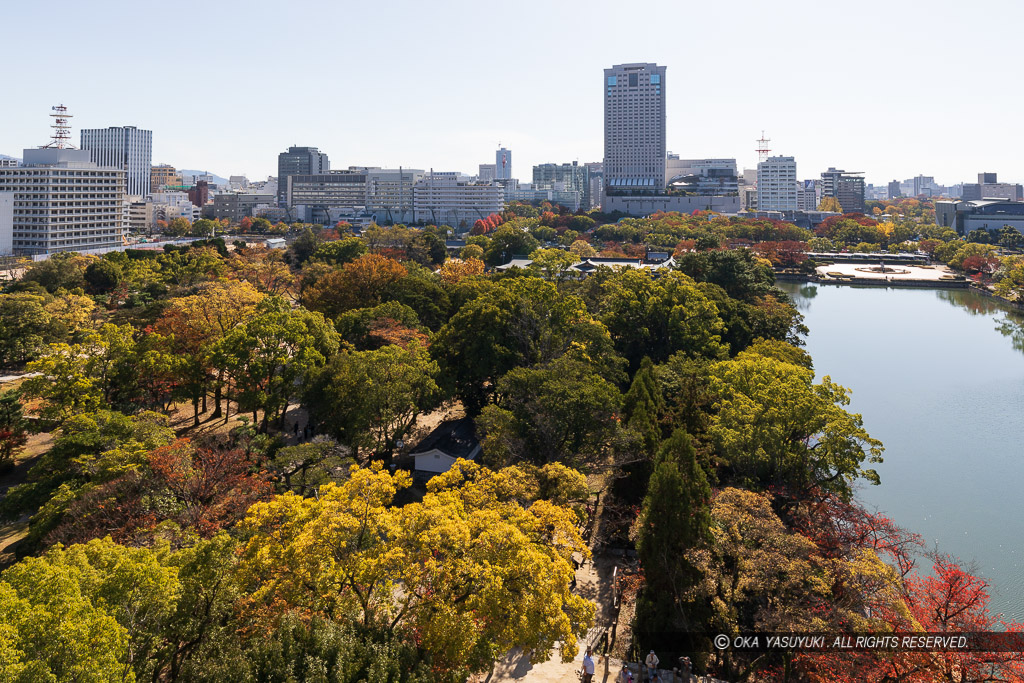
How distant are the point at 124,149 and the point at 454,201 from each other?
62.8 m

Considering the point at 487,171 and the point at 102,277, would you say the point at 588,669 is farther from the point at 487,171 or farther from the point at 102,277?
the point at 487,171

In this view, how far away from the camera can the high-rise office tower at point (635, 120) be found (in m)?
87.7

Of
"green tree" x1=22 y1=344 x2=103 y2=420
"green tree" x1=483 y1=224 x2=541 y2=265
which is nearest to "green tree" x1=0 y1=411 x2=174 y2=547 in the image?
"green tree" x1=22 y1=344 x2=103 y2=420

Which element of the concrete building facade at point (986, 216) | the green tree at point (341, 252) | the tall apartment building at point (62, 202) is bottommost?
the green tree at point (341, 252)

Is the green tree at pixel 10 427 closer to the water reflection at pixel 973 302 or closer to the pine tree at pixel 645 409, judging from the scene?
the pine tree at pixel 645 409

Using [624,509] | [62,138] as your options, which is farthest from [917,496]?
[62,138]

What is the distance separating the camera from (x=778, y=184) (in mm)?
93250

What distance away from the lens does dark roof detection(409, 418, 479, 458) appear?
13.6 metres

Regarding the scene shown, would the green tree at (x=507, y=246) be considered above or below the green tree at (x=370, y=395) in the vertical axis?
above

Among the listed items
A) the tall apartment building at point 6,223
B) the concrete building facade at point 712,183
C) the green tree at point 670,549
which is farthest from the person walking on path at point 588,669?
the concrete building facade at point 712,183

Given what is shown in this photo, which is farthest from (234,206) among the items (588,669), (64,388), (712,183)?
(588,669)

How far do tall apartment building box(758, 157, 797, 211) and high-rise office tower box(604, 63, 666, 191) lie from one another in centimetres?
1806

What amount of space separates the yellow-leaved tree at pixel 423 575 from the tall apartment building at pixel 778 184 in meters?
97.1

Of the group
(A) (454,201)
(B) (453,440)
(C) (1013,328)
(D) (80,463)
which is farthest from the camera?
(A) (454,201)
